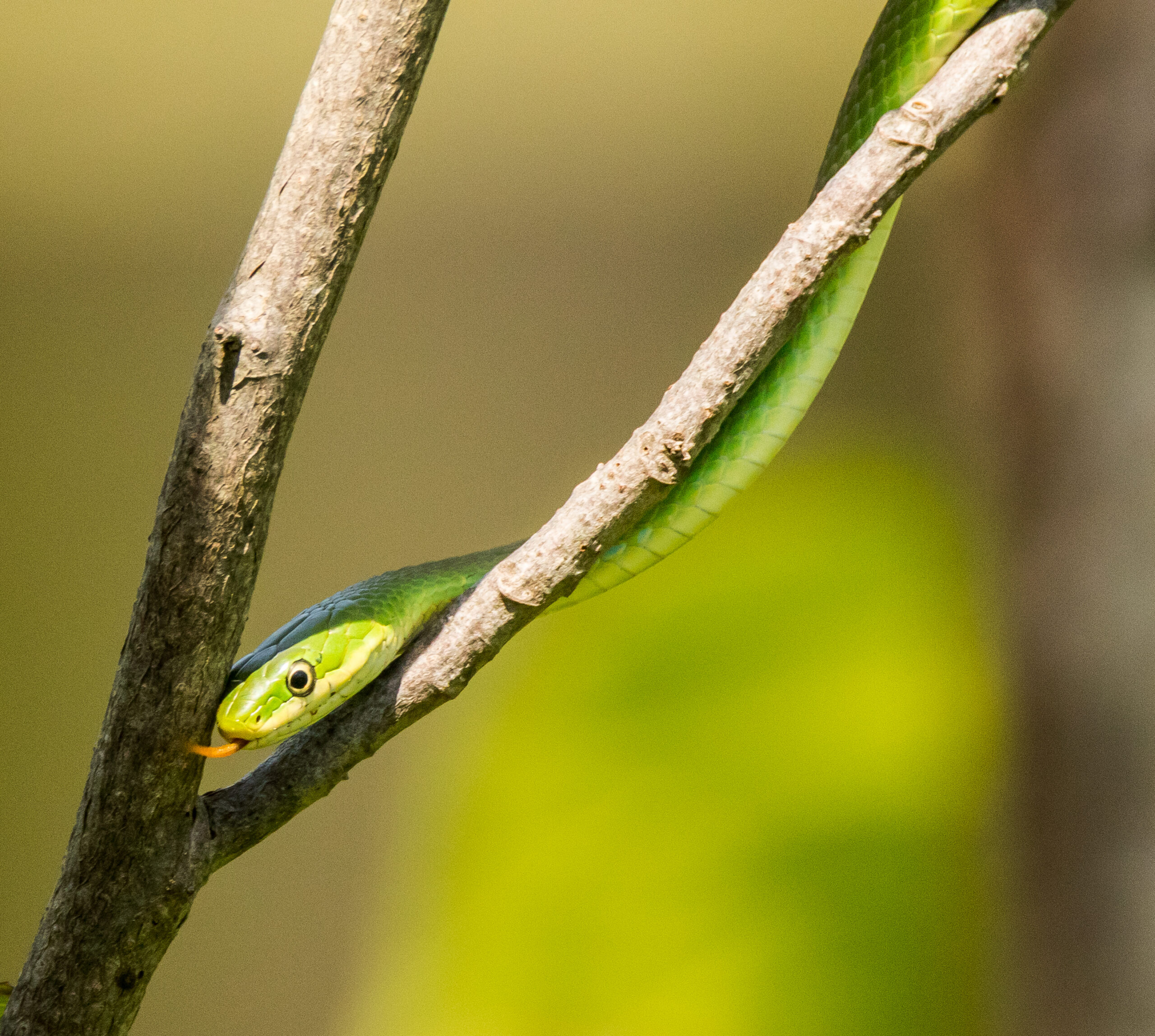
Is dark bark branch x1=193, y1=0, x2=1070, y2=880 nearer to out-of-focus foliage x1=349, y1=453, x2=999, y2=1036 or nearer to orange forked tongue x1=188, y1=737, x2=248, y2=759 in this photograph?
orange forked tongue x1=188, y1=737, x2=248, y2=759

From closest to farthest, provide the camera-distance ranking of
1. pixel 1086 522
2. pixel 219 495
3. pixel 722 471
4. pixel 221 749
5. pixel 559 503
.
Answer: pixel 219 495 → pixel 221 749 → pixel 722 471 → pixel 1086 522 → pixel 559 503

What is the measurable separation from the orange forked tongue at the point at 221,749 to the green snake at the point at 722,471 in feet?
0.07

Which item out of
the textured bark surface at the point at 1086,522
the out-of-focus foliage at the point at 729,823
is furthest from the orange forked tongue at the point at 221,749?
the textured bark surface at the point at 1086,522

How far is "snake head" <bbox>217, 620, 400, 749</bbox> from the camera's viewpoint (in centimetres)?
106

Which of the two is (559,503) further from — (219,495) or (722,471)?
(219,495)

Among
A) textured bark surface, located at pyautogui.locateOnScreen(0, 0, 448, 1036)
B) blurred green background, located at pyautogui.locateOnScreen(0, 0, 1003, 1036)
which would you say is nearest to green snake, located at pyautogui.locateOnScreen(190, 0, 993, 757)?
textured bark surface, located at pyautogui.locateOnScreen(0, 0, 448, 1036)

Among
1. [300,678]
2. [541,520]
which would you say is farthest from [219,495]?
[541,520]

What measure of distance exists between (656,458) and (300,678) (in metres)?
0.48

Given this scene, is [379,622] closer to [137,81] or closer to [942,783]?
[942,783]

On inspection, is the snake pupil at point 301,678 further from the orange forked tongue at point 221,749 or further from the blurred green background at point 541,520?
the blurred green background at point 541,520

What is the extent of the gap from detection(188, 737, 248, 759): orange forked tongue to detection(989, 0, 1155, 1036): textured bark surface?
67.3 inches

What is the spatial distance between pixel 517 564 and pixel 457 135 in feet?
4.78

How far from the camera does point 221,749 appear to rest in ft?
3.43

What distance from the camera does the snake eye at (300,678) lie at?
1113 millimetres
